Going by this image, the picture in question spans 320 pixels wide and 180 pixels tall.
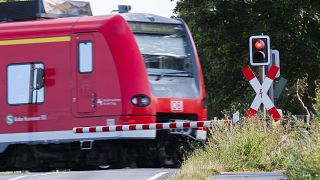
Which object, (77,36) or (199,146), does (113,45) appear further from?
(199,146)

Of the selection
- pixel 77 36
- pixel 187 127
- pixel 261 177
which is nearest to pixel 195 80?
pixel 187 127

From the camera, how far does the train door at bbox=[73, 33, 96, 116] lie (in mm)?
17891

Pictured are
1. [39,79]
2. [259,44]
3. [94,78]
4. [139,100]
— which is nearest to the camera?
[139,100]

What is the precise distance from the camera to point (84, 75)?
58.9 ft

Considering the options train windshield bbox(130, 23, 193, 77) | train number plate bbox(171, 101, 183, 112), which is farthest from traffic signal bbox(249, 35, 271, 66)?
train number plate bbox(171, 101, 183, 112)

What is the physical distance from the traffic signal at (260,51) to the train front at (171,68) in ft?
3.87

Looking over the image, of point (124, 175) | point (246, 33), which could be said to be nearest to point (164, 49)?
point (124, 175)

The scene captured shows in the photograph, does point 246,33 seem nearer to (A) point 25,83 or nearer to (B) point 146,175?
(B) point 146,175

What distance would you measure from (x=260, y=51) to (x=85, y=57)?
3388 millimetres

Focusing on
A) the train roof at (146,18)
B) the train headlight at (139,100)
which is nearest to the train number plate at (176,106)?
the train headlight at (139,100)

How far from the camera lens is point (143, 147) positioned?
59.8 feet

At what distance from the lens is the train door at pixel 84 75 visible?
1789cm

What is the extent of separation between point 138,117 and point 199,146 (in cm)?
180

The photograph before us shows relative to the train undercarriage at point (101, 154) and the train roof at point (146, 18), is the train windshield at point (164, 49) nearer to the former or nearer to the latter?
the train roof at point (146, 18)
